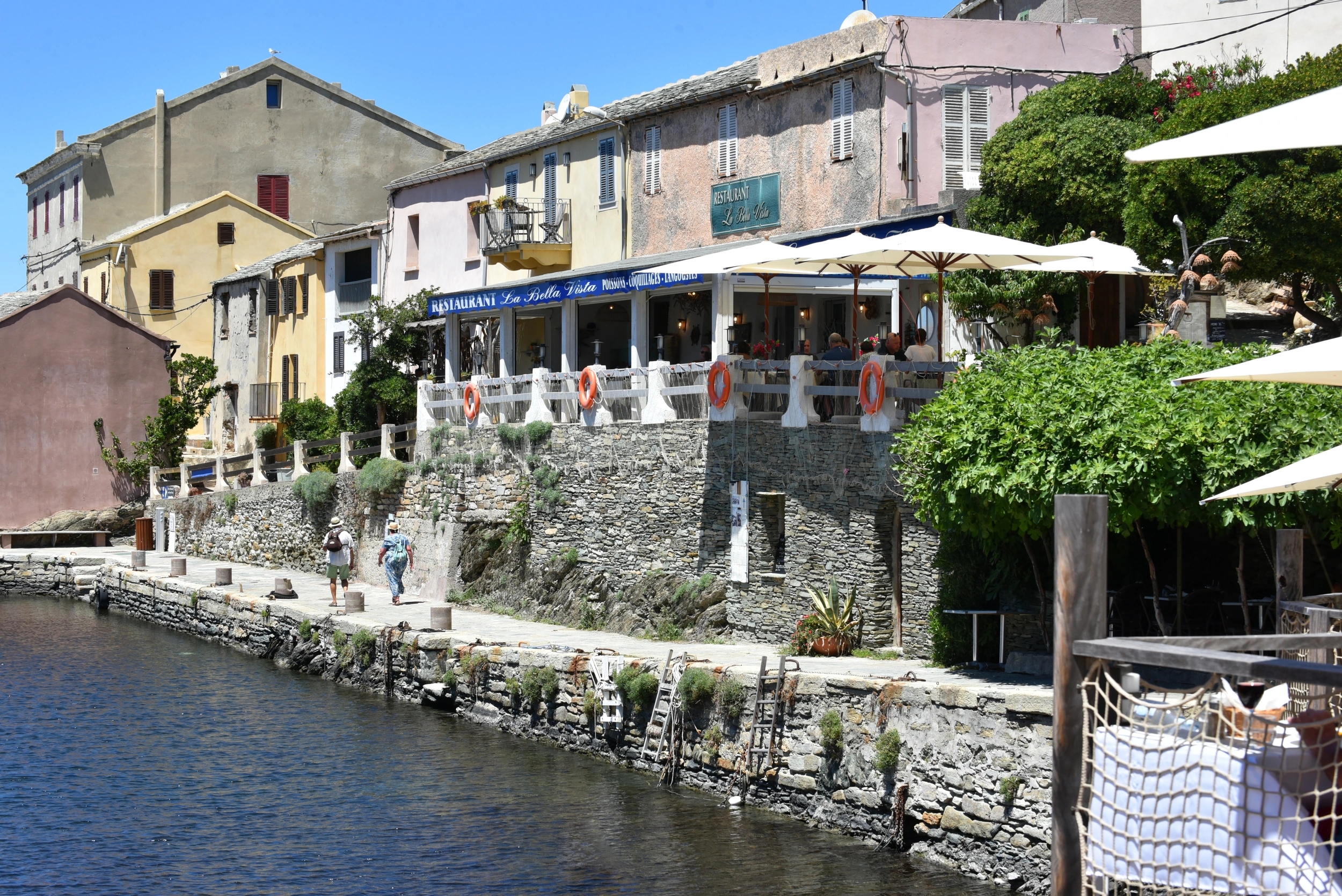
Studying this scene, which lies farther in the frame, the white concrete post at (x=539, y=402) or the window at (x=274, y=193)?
the window at (x=274, y=193)

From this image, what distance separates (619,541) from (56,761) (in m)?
8.92

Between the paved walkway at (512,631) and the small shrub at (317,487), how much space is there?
1.73 m

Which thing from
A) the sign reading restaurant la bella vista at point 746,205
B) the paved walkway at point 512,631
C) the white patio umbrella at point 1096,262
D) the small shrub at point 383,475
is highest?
the sign reading restaurant la bella vista at point 746,205

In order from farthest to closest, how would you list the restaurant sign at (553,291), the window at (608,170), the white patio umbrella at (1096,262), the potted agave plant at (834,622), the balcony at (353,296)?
the balcony at (353,296) < the window at (608,170) < the restaurant sign at (553,291) < the potted agave plant at (834,622) < the white patio umbrella at (1096,262)

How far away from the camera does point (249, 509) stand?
37.9 meters

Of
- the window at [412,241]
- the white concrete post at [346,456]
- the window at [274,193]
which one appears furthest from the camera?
the window at [274,193]

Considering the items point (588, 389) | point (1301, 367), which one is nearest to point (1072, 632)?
point (1301, 367)

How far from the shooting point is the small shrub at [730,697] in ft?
56.7

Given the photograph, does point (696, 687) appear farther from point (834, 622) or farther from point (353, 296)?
point (353, 296)

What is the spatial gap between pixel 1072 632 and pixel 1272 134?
2539 mm

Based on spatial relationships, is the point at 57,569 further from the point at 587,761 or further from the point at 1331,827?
the point at 1331,827

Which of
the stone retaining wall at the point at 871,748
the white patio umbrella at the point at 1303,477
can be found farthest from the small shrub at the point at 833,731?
the white patio umbrella at the point at 1303,477

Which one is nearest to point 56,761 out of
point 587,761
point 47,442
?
point 587,761

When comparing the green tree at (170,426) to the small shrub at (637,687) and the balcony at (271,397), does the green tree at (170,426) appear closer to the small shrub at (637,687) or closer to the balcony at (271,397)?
the balcony at (271,397)
